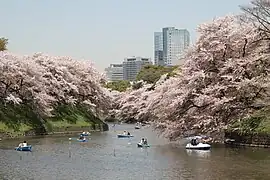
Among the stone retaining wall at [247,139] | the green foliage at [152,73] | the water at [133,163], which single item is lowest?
the water at [133,163]

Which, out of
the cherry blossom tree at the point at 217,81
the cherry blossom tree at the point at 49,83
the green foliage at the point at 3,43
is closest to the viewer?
the cherry blossom tree at the point at 217,81

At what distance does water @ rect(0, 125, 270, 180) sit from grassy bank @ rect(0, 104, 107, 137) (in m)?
10.8

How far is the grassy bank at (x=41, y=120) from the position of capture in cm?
4544

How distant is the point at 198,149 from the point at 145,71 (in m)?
67.0

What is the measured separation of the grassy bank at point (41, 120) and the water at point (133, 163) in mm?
10751

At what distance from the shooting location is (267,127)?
1283 inches

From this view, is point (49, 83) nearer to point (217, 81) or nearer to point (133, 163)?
point (217, 81)

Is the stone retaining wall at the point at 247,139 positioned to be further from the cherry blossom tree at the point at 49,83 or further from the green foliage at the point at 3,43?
the green foliage at the point at 3,43

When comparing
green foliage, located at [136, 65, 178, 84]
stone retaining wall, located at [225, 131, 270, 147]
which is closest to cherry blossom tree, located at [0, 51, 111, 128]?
stone retaining wall, located at [225, 131, 270, 147]

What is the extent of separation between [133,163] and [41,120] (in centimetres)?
2643

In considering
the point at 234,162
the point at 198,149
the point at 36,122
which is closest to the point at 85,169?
the point at 234,162

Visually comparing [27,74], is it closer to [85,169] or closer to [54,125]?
[54,125]

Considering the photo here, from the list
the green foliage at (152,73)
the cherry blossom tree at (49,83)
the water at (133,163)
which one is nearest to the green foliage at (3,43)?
the cherry blossom tree at (49,83)

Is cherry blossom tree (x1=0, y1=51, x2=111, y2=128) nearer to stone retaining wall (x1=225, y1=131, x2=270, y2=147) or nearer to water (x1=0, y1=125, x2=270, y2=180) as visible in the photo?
water (x1=0, y1=125, x2=270, y2=180)
